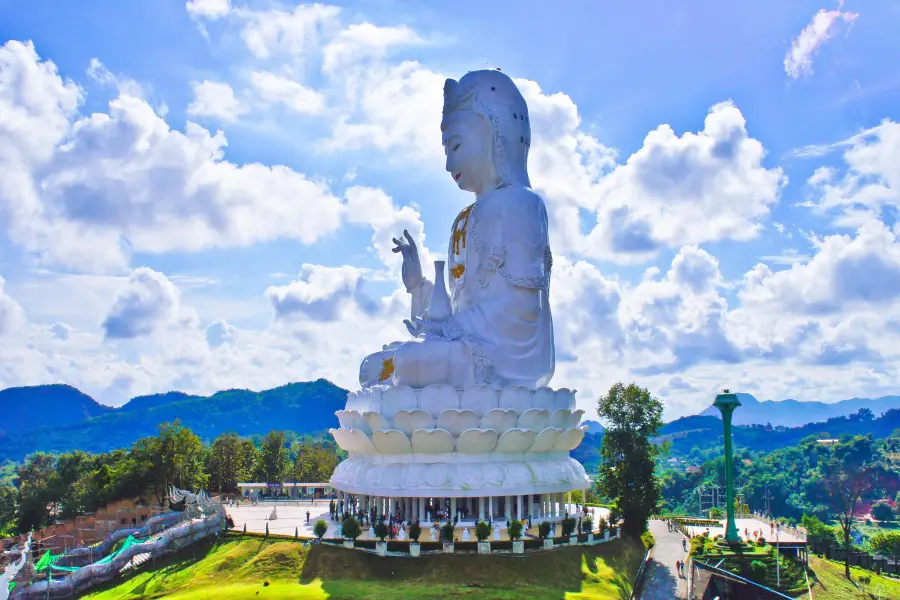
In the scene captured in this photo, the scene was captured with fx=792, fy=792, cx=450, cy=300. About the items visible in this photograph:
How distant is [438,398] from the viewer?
22.1m

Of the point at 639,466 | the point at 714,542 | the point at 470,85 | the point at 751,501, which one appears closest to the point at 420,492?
the point at 639,466

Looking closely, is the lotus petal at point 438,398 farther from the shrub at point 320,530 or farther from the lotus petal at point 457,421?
the shrub at point 320,530

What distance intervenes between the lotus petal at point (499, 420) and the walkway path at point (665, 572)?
18.0 feet

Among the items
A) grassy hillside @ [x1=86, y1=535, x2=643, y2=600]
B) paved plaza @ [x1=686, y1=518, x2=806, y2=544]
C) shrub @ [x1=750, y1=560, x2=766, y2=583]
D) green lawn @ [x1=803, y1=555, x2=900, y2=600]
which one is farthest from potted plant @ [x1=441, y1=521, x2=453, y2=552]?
paved plaza @ [x1=686, y1=518, x2=806, y2=544]

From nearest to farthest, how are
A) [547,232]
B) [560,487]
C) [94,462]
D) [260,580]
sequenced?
[260,580] → [560,487] → [547,232] → [94,462]

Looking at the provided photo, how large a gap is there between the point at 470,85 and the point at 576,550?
1533cm

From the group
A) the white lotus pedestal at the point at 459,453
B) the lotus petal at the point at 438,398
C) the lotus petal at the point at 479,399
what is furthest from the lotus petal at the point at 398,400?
the lotus petal at the point at 479,399

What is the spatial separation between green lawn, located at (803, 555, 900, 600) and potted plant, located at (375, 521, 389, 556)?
1129 centimetres

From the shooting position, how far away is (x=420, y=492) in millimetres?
20891

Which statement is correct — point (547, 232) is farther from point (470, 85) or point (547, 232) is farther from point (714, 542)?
point (714, 542)

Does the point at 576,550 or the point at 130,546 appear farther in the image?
the point at 130,546

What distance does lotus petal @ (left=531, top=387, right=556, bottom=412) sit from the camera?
23112mm

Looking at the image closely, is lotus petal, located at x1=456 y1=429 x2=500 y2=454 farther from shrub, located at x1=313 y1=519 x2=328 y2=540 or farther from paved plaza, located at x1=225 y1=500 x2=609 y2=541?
shrub, located at x1=313 y1=519 x2=328 y2=540

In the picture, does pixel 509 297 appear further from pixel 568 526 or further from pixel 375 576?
pixel 375 576
